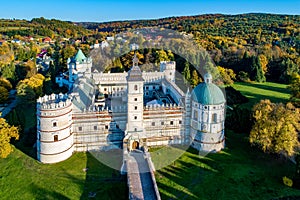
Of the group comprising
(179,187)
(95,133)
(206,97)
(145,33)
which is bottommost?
(179,187)

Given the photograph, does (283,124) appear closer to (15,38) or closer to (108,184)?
(108,184)

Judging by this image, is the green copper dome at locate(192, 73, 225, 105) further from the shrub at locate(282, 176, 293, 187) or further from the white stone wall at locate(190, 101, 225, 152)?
the shrub at locate(282, 176, 293, 187)

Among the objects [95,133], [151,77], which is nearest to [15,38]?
[151,77]

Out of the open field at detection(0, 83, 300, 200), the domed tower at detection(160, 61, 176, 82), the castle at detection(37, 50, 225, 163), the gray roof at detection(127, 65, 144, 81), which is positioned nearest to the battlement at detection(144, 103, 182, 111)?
the castle at detection(37, 50, 225, 163)

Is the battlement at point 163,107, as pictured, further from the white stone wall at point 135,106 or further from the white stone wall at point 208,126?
the white stone wall at point 208,126

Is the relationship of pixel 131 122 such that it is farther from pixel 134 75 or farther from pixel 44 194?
pixel 44 194

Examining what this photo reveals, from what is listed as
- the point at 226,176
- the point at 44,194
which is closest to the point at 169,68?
the point at 226,176
